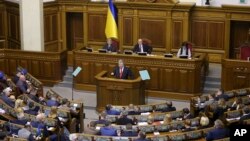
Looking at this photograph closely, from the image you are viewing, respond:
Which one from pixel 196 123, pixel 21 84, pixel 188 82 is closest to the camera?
pixel 196 123

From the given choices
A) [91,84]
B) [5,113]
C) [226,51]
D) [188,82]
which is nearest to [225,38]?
[226,51]

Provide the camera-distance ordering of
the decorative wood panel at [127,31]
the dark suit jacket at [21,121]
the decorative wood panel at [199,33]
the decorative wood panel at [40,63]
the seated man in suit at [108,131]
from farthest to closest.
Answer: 1. the decorative wood panel at [127,31]
2. the decorative wood panel at [199,33]
3. the decorative wood panel at [40,63]
4. the dark suit jacket at [21,121]
5. the seated man in suit at [108,131]

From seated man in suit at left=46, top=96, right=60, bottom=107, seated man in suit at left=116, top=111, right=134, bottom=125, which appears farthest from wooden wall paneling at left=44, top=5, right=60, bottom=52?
seated man in suit at left=116, top=111, right=134, bottom=125

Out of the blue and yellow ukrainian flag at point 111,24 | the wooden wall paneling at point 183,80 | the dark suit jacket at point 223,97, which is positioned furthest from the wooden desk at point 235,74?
the blue and yellow ukrainian flag at point 111,24

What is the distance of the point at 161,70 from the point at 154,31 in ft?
10.4

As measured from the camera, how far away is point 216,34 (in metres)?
21.6

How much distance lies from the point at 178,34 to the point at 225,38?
73.2 inches

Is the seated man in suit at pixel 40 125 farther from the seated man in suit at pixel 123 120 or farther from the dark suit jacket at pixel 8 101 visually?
the seated man in suit at pixel 123 120

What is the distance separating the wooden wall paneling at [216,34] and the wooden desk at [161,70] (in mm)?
1848

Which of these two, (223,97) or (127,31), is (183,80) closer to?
(223,97)

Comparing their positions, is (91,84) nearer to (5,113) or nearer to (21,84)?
(21,84)

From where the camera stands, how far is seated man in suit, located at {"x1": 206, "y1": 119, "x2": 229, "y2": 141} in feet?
42.4

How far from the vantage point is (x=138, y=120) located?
1484cm

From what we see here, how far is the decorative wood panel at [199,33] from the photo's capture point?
21.8m
